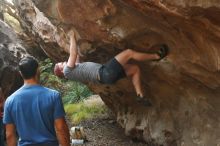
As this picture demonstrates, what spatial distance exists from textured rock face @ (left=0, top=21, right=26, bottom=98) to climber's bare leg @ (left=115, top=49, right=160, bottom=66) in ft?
18.5

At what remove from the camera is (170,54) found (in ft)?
27.1

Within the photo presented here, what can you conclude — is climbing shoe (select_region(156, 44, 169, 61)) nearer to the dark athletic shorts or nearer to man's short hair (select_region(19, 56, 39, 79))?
the dark athletic shorts

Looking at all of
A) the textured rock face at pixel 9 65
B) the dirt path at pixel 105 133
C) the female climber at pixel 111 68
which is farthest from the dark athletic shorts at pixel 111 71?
the textured rock face at pixel 9 65

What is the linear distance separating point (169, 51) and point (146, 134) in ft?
10.8

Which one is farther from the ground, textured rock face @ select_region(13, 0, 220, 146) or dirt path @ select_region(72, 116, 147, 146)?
textured rock face @ select_region(13, 0, 220, 146)

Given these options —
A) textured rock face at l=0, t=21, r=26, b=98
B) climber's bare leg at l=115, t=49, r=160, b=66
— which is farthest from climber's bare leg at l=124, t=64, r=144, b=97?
textured rock face at l=0, t=21, r=26, b=98

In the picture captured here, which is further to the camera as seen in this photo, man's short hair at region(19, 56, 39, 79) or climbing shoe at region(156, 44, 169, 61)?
climbing shoe at region(156, 44, 169, 61)

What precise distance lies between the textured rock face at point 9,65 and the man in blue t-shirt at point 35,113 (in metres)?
7.47

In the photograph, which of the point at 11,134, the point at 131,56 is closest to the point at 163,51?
the point at 131,56

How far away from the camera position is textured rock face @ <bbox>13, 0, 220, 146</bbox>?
6570mm

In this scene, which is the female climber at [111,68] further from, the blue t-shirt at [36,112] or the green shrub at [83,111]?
the green shrub at [83,111]

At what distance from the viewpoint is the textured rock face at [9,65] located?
12743 mm

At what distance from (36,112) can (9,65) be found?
779 centimetres

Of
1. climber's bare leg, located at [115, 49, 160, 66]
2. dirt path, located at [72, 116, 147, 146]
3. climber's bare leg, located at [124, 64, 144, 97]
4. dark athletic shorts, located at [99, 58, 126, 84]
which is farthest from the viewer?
dirt path, located at [72, 116, 147, 146]
